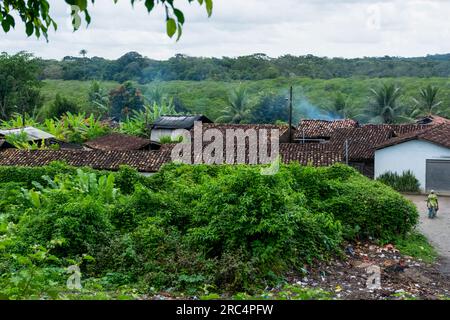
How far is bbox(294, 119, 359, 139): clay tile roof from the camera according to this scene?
34.9m

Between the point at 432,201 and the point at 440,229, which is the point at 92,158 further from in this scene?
the point at 440,229

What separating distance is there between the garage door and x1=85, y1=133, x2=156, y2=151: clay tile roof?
14.1 m

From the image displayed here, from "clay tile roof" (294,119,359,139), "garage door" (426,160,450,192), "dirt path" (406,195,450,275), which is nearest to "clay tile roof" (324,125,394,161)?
"clay tile roof" (294,119,359,139)

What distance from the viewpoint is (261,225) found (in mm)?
11867

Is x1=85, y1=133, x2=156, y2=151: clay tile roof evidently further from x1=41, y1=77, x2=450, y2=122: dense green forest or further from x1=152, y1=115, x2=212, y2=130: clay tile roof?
x1=41, y1=77, x2=450, y2=122: dense green forest

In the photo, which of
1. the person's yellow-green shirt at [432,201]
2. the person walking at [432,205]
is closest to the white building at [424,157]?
the person walking at [432,205]

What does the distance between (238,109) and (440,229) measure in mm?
31801

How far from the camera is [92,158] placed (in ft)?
79.0

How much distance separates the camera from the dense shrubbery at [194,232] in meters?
10.7

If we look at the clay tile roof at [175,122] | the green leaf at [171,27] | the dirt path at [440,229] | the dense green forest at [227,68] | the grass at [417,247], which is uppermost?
the dense green forest at [227,68]

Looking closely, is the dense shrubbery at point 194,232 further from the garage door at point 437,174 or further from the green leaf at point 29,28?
the garage door at point 437,174

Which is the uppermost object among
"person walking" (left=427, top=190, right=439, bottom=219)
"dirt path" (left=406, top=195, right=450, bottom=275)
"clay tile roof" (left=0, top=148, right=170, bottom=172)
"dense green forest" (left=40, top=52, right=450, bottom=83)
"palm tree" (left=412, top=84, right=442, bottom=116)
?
"dense green forest" (left=40, top=52, right=450, bottom=83)

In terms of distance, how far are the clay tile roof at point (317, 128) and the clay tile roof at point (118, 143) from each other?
8347mm
